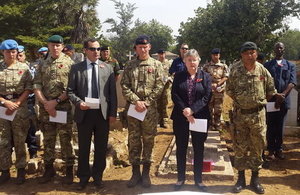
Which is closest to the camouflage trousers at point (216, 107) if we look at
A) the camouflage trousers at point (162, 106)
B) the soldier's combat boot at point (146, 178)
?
the camouflage trousers at point (162, 106)

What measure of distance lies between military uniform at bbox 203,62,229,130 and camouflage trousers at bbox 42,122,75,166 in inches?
159

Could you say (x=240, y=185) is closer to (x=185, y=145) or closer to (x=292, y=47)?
(x=185, y=145)

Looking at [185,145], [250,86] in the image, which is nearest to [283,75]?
[250,86]

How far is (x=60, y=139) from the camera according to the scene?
4.86 metres

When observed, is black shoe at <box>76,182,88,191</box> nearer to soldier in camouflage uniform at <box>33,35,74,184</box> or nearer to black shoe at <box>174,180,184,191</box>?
soldier in camouflage uniform at <box>33,35,74,184</box>

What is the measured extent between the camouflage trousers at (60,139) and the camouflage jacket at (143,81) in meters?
1.15

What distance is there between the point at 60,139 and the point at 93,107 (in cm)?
87

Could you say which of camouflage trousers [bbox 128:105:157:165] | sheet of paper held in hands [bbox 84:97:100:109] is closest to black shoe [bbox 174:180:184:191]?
camouflage trousers [bbox 128:105:157:165]

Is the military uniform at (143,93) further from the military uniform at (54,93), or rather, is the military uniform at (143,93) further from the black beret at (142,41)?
the military uniform at (54,93)

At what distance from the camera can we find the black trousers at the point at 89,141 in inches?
181

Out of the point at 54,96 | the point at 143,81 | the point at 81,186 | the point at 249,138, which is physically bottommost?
the point at 81,186

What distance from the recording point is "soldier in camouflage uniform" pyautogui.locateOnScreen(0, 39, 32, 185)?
15.8 ft

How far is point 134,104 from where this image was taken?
4.48 meters

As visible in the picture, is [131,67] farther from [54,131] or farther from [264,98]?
[264,98]
